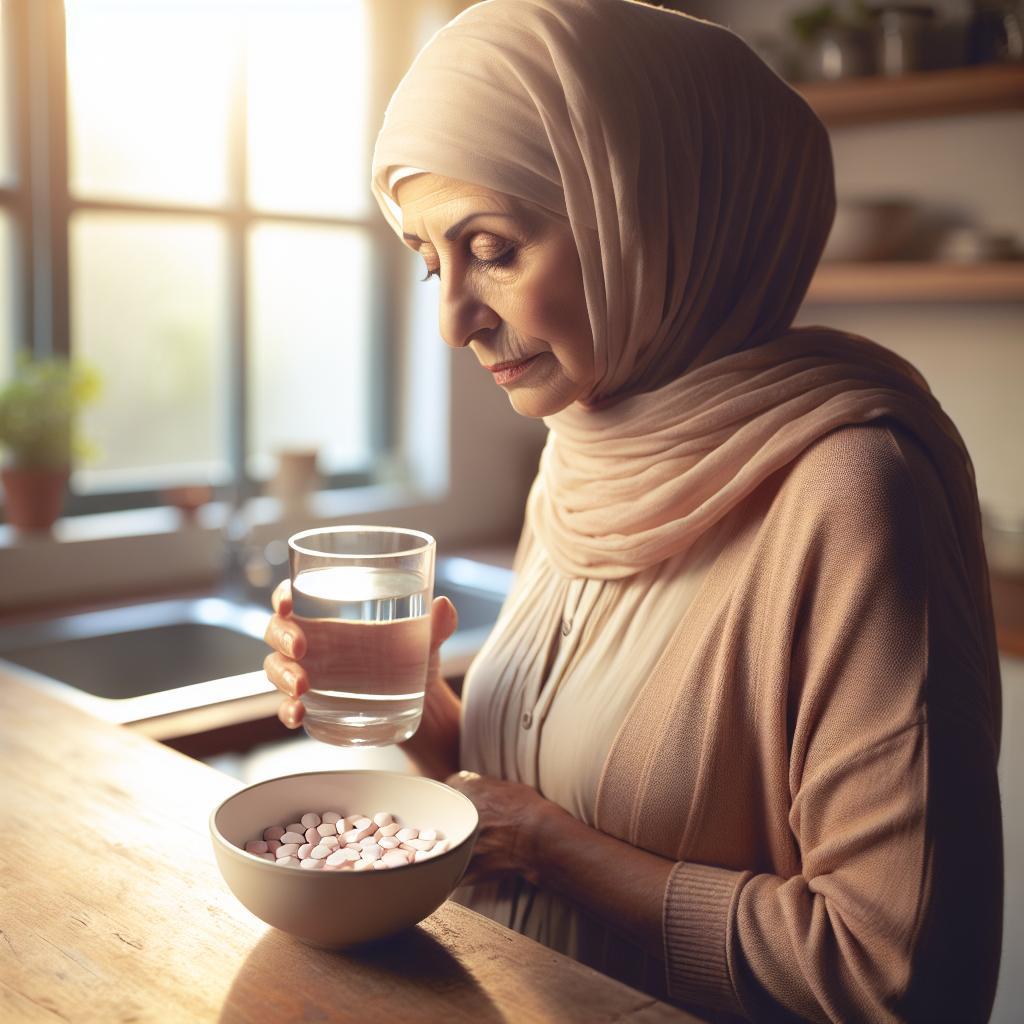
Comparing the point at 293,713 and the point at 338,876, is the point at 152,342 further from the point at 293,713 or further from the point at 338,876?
the point at 338,876

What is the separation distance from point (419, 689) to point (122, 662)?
4.41ft

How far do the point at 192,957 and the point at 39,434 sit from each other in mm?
1717

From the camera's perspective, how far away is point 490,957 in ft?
2.69

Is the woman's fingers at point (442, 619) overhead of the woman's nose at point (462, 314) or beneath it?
beneath

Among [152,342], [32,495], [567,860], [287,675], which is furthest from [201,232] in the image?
[567,860]

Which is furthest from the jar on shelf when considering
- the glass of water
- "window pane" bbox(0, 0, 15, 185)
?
the glass of water

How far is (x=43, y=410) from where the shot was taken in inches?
90.5

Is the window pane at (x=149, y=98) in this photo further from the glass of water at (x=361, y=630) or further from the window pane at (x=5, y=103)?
the glass of water at (x=361, y=630)

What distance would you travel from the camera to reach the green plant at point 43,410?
2285mm

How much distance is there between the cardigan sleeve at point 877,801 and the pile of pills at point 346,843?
0.78 ft

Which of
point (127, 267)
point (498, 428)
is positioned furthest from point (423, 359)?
point (127, 267)

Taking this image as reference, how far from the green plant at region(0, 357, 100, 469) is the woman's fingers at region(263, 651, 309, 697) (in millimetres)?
1476

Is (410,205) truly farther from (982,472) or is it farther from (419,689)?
(982,472)

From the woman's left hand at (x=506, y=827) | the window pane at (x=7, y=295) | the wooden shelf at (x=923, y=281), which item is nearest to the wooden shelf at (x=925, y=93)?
the wooden shelf at (x=923, y=281)
